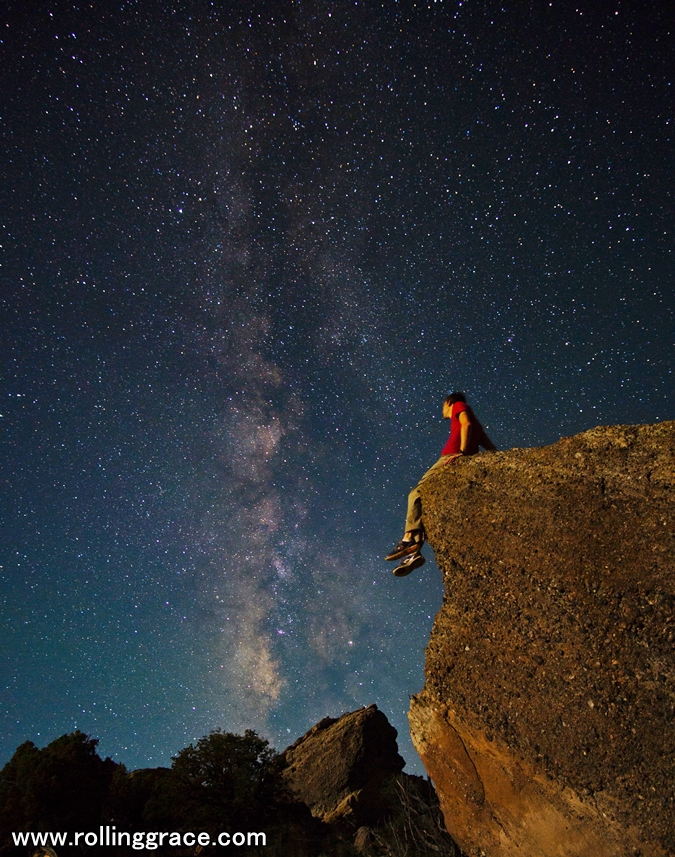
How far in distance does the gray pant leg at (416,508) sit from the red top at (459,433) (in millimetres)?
174

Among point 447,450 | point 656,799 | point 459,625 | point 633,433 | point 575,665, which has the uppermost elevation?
point 447,450

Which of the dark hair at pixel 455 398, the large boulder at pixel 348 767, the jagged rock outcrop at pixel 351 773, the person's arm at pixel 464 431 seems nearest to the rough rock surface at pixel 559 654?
the person's arm at pixel 464 431

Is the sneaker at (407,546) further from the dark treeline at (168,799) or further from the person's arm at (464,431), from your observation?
the dark treeline at (168,799)

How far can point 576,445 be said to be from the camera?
14.2ft

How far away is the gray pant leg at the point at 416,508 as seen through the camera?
17.8 ft

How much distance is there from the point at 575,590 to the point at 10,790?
24337 mm

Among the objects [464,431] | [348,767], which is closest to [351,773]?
[348,767]

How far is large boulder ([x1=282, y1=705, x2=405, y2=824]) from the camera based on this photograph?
803 inches

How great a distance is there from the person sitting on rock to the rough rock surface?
54cm

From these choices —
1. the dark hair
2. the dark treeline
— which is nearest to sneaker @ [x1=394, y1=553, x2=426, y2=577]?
the dark hair

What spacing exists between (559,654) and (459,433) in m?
2.63

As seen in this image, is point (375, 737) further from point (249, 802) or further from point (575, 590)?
point (575, 590)

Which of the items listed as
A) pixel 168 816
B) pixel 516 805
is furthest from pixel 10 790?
pixel 516 805

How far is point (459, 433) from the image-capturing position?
5.60 m
